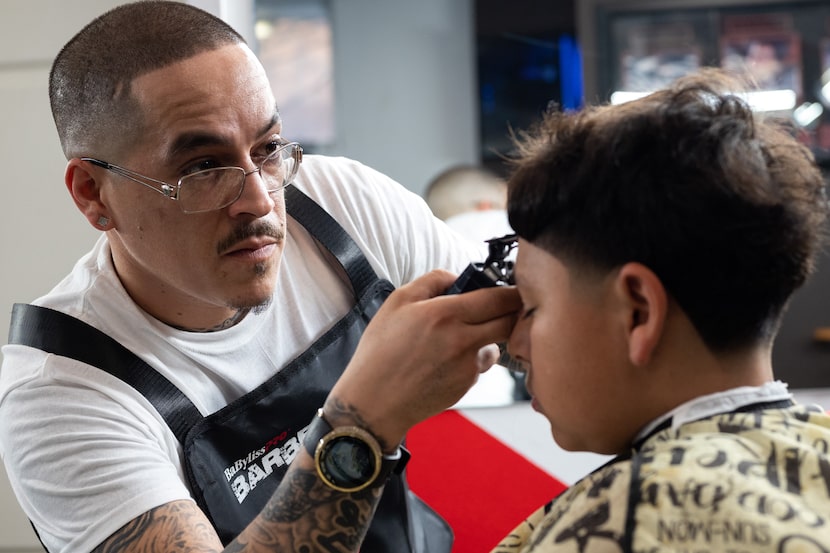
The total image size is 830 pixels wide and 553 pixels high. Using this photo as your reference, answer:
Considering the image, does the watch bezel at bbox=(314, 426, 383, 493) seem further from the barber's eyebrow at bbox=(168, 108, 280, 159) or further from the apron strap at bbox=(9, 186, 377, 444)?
the barber's eyebrow at bbox=(168, 108, 280, 159)

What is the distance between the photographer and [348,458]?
1.11 meters

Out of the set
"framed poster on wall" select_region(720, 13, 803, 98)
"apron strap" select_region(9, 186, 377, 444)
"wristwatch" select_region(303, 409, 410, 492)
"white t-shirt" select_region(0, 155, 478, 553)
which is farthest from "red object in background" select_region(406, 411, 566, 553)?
"framed poster on wall" select_region(720, 13, 803, 98)

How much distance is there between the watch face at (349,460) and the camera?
3.62 feet

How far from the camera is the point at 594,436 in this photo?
1.06 metres

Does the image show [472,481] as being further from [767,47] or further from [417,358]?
[767,47]

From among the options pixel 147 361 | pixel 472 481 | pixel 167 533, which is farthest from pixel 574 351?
pixel 472 481

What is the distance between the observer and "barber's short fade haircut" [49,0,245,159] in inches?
54.6

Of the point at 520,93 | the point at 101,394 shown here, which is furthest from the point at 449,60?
the point at 101,394

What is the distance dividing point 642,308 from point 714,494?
21 centimetres

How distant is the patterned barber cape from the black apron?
0.59m

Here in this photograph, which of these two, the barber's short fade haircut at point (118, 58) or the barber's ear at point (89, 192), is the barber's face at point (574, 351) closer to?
the barber's short fade haircut at point (118, 58)

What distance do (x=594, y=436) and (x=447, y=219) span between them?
61.5 inches

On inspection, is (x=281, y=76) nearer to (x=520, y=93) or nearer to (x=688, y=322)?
(x=520, y=93)

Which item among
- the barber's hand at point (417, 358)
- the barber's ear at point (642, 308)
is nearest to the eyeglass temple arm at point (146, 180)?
the barber's hand at point (417, 358)
